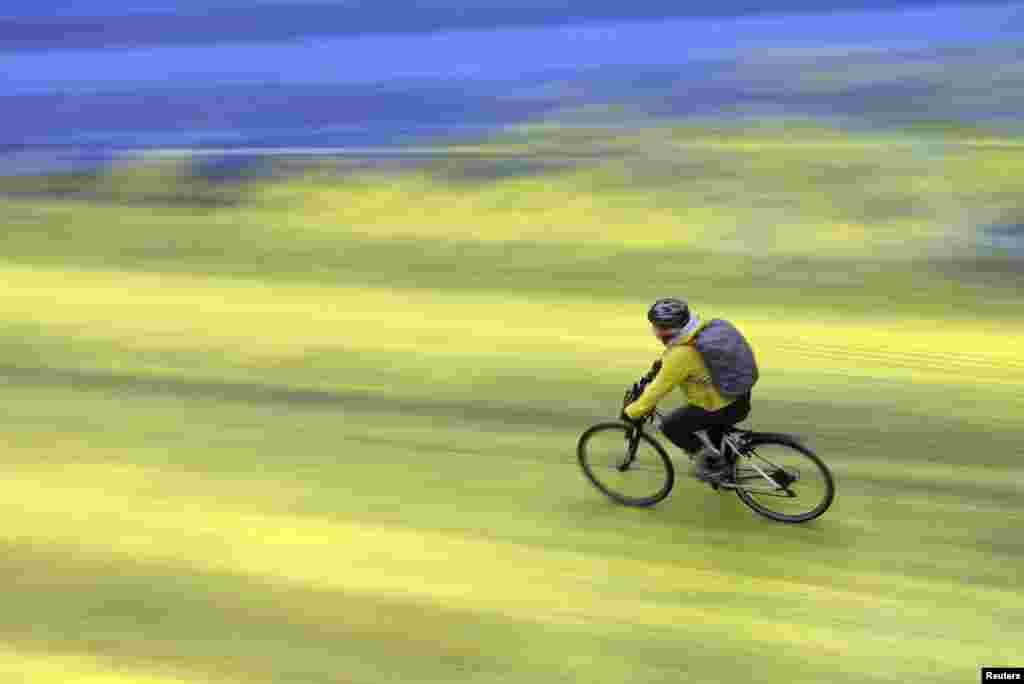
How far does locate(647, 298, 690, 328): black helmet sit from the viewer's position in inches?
151

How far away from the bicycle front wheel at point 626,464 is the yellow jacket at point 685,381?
370mm

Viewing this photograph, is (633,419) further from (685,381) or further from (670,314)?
(670,314)

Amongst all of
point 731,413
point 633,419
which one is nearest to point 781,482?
point 731,413

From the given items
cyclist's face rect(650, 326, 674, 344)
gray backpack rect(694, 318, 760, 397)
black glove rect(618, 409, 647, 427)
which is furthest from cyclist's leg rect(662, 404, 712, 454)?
cyclist's face rect(650, 326, 674, 344)

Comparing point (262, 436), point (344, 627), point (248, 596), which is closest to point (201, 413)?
point (262, 436)

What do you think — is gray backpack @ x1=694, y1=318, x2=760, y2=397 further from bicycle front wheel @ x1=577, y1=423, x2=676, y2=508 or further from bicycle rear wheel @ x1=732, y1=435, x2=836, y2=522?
bicycle front wheel @ x1=577, y1=423, x2=676, y2=508

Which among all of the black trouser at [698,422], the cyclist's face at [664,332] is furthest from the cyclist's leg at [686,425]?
the cyclist's face at [664,332]

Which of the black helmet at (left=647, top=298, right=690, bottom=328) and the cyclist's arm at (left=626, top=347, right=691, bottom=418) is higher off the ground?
the black helmet at (left=647, top=298, right=690, bottom=328)

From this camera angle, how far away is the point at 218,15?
981 centimetres

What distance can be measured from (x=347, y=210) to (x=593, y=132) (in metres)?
2.29

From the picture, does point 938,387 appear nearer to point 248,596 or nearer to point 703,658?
point 703,658

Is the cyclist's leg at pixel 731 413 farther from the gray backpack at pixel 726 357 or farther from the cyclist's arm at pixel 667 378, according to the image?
the cyclist's arm at pixel 667 378

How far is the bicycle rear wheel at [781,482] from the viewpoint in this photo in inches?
162

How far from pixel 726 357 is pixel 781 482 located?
746mm
